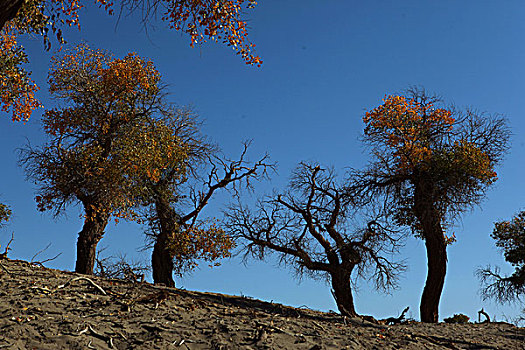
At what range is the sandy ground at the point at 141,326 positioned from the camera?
660 centimetres

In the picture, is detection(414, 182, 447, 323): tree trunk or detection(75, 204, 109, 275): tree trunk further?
detection(75, 204, 109, 275): tree trunk

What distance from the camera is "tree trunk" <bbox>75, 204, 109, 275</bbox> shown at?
16578mm

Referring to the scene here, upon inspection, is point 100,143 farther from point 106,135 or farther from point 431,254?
point 431,254

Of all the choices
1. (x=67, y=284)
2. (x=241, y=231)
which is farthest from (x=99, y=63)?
(x=67, y=284)

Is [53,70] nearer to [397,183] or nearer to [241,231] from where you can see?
[241,231]

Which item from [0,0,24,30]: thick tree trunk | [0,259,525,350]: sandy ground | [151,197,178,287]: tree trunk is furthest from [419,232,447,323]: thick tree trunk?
[0,0,24,30]: thick tree trunk

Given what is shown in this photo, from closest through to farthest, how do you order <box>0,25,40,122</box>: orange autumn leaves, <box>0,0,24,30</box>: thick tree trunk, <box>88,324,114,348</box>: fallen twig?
<box>88,324,114,348</box>: fallen twig, <box>0,0,24,30</box>: thick tree trunk, <box>0,25,40,122</box>: orange autumn leaves

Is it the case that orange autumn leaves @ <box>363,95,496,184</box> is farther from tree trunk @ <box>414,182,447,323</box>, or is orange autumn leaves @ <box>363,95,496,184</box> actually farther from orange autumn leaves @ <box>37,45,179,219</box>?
orange autumn leaves @ <box>37,45,179,219</box>

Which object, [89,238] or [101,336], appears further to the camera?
[89,238]

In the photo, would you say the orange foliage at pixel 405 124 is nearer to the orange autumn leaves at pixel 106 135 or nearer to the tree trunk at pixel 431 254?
the tree trunk at pixel 431 254

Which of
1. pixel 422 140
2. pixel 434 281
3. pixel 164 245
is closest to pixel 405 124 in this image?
pixel 422 140

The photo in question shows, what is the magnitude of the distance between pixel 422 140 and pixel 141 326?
44.4ft

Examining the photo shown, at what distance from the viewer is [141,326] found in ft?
23.3

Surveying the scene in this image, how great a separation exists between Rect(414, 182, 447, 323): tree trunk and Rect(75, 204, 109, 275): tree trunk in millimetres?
11607
